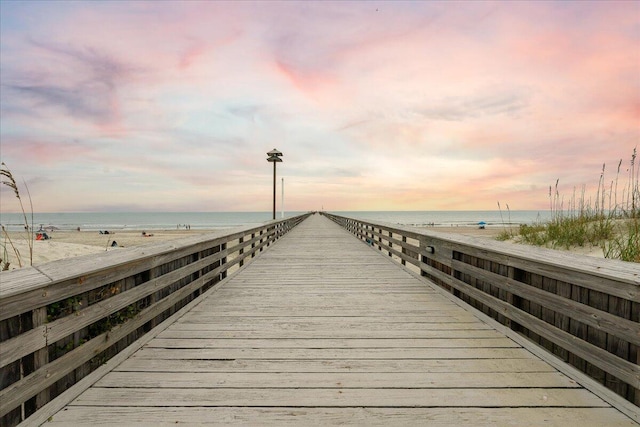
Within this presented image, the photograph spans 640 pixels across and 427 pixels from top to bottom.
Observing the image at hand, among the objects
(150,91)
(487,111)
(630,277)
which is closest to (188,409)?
(630,277)

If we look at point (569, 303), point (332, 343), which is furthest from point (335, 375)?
point (569, 303)

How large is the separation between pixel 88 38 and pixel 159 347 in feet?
29.1

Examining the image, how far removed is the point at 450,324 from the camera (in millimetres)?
3658

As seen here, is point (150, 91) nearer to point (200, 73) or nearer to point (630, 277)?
point (200, 73)

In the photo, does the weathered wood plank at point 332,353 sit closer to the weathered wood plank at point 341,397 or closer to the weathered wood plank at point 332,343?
the weathered wood plank at point 332,343

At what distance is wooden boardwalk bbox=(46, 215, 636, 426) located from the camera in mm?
2029

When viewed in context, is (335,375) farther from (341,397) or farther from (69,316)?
(69,316)

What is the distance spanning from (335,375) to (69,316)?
188cm

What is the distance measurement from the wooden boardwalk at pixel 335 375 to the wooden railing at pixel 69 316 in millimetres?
201

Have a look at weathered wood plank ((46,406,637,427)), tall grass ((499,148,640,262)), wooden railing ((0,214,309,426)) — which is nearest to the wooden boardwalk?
weathered wood plank ((46,406,637,427))

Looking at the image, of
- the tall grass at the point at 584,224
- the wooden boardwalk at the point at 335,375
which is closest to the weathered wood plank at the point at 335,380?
the wooden boardwalk at the point at 335,375

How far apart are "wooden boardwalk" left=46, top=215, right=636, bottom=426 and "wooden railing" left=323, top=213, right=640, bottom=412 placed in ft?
0.70

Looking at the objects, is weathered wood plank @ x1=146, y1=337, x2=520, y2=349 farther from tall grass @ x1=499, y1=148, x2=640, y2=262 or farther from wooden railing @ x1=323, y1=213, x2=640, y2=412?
tall grass @ x1=499, y1=148, x2=640, y2=262

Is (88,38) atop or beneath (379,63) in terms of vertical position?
beneath
